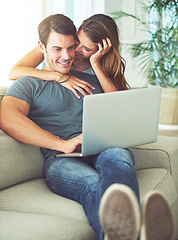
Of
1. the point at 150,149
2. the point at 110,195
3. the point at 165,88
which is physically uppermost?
the point at 110,195

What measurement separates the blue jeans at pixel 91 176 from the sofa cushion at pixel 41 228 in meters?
0.06

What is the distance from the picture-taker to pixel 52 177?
1626 mm

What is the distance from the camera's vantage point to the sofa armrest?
1.89 metres

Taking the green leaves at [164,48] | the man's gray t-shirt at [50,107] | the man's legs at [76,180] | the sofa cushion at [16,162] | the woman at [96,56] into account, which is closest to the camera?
the man's legs at [76,180]

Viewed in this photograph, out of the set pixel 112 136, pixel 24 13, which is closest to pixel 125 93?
pixel 112 136

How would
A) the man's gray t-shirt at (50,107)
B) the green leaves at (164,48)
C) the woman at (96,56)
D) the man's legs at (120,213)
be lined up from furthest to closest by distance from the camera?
1. the green leaves at (164,48)
2. the woman at (96,56)
3. the man's gray t-shirt at (50,107)
4. the man's legs at (120,213)

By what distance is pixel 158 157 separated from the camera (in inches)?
74.8

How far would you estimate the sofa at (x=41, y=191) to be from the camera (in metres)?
1.25

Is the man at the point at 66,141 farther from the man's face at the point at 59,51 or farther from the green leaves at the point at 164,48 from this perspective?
the green leaves at the point at 164,48

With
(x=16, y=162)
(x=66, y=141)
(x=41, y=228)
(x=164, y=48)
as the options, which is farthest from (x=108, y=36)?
(x=164, y=48)

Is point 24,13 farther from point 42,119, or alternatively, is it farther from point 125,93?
point 125,93

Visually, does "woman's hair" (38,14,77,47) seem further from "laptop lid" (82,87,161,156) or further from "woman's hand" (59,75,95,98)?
"laptop lid" (82,87,161,156)

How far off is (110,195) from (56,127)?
0.82 m

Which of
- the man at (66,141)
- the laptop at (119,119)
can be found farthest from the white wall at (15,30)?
the laptop at (119,119)
